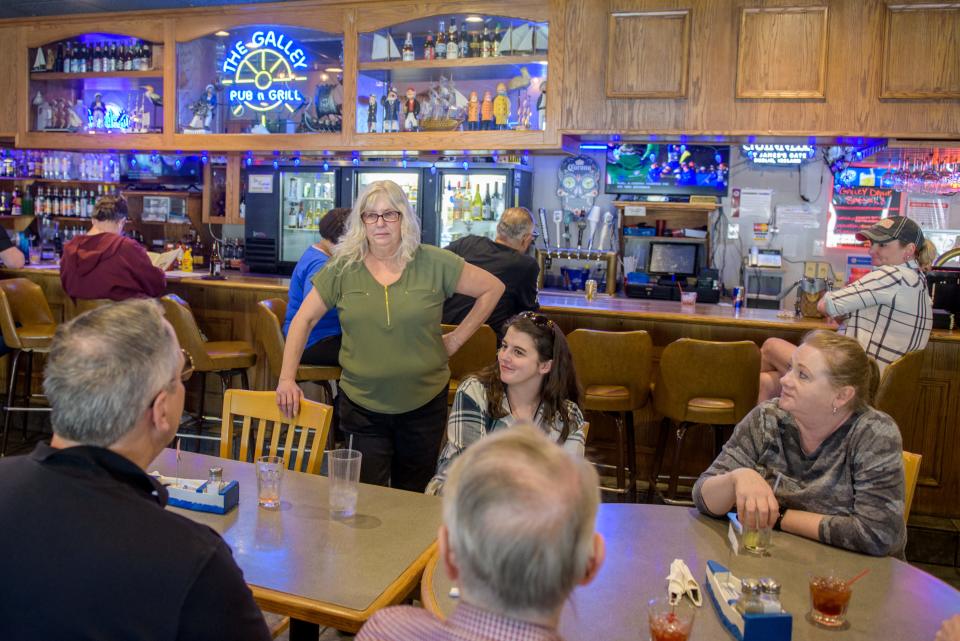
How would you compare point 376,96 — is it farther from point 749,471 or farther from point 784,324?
point 749,471

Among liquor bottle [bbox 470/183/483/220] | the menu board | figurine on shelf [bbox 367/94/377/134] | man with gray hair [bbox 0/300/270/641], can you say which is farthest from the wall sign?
man with gray hair [bbox 0/300/270/641]

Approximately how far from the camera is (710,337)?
482 centimetres

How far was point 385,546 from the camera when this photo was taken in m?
1.97

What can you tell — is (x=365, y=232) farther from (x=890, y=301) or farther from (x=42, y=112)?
(x=42, y=112)

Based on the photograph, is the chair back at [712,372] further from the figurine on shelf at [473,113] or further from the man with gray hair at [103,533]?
the man with gray hair at [103,533]

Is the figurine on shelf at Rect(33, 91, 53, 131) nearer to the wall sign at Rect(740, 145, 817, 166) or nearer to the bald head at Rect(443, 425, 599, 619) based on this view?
the wall sign at Rect(740, 145, 817, 166)

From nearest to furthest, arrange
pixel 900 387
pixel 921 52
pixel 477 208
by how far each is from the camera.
Answer: pixel 900 387, pixel 921 52, pixel 477 208

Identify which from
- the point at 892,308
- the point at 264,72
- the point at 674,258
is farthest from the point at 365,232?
the point at 674,258

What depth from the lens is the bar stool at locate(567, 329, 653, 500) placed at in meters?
4.34

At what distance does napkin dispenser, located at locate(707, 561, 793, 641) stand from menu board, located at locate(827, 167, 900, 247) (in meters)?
6.29

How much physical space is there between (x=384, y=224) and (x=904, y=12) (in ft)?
10.7

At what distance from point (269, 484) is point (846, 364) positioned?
1.51 meters

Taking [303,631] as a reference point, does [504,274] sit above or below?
above

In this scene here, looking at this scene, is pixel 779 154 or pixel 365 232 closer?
pixel 365 232
